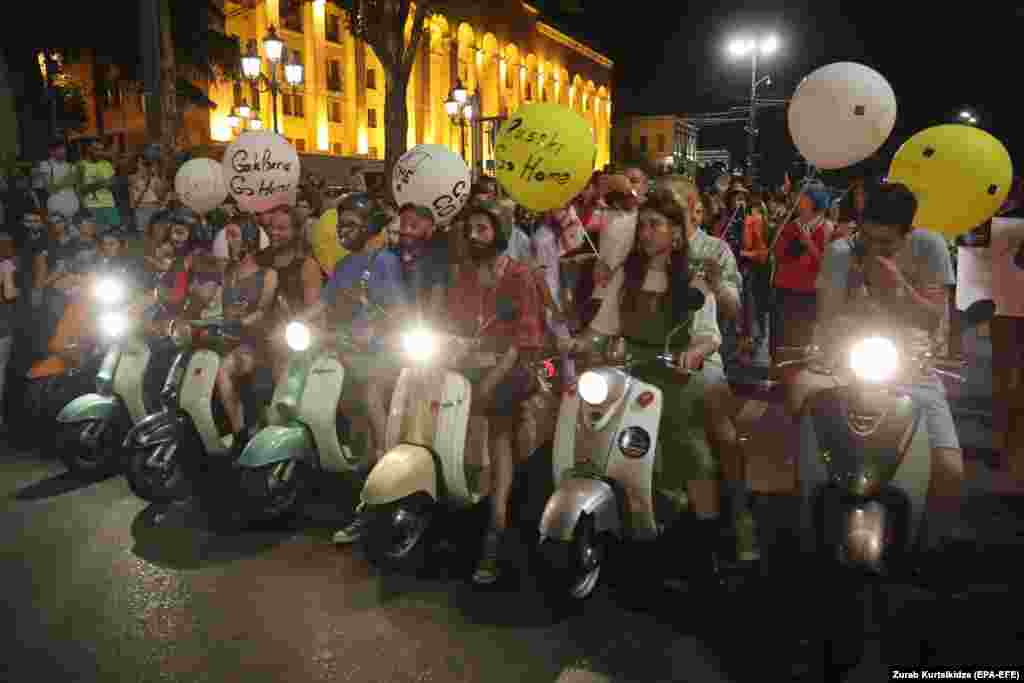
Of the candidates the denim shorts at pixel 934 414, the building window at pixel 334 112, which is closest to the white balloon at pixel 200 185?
the denim shorts at pixel 934 414

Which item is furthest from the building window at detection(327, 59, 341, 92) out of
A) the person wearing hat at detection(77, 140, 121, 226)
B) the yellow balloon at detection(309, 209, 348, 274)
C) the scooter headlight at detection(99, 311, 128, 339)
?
the scooter headlight at detection(99, 311, 128, 339)

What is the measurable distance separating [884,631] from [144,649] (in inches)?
126

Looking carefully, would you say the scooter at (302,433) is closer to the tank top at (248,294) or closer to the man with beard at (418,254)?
the tank top at (248,294)

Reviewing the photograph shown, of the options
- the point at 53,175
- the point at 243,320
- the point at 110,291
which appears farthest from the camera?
the point at 53,175

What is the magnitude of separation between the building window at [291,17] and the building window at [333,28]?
239 centimetres

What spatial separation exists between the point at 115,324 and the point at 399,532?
311cm

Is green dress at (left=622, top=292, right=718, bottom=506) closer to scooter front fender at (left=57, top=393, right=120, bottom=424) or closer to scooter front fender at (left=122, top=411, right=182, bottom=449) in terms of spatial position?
scooter front fender at (left=122, top=411, right=182, bottom=449)

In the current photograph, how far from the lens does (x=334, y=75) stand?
148 ft

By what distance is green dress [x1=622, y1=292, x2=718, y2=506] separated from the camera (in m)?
4.21

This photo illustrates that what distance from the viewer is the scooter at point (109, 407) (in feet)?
19.2

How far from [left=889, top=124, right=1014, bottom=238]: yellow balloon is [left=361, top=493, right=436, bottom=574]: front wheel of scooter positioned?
3.23 metres

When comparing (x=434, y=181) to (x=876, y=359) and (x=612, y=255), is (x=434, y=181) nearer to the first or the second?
(x=612, y=255)

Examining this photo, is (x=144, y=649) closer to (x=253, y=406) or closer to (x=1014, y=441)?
(x=253, y=406)

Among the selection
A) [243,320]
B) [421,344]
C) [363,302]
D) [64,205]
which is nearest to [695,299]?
[421,344]
